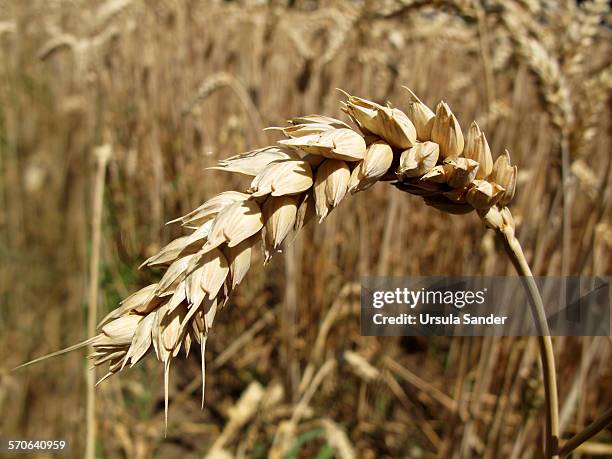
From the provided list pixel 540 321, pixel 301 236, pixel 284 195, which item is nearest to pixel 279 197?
pixel 284 195

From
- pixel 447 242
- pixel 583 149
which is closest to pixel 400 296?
pixel 583 149

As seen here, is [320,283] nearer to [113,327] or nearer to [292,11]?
[113,327]

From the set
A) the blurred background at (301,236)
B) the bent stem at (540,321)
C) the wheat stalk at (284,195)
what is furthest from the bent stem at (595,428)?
the blurred background at (301,236)

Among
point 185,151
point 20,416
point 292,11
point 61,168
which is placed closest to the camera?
point 20,416

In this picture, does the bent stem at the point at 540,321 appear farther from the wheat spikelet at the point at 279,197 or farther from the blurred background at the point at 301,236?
the blurred background at the point at 301,236

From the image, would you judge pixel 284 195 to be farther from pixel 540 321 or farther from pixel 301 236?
pixel 301 236
